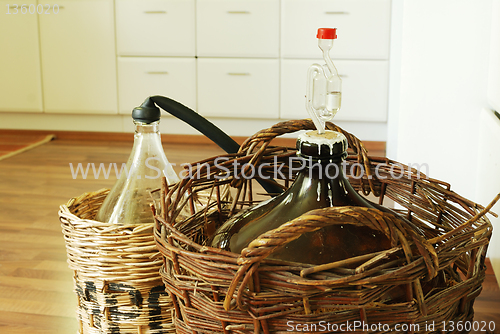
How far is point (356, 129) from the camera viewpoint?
2.57 metres

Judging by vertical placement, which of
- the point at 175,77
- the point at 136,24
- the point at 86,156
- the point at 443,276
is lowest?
the point at 86,156

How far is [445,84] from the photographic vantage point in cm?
103

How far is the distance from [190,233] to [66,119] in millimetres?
2426

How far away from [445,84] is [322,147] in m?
0.71

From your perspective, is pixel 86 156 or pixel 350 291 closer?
pixel 350 291

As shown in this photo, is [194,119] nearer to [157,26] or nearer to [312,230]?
[312,230]

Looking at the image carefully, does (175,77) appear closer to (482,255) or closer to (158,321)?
(158,321)

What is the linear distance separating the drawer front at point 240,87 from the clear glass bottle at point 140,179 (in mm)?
1989

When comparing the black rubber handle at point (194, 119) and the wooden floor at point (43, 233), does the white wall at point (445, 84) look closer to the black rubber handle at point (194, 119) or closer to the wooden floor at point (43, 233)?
the wooden floor at point (43, 233)

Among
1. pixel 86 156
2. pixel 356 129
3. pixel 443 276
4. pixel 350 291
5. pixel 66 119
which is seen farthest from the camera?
pixel 66 119

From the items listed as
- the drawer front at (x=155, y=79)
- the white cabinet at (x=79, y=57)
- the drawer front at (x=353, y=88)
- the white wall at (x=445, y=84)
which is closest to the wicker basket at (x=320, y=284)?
the white wall at (x=445, y=84)

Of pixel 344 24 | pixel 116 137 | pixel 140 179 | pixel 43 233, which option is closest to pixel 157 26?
pixel 116 137

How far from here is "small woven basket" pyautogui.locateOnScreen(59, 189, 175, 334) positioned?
1.83 feet

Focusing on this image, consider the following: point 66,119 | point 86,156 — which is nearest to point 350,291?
point 86,156
